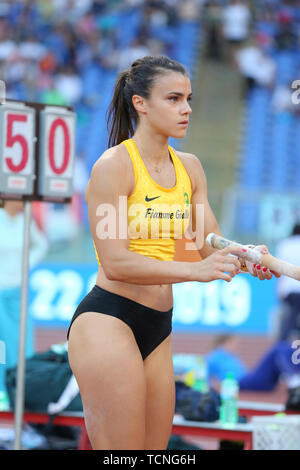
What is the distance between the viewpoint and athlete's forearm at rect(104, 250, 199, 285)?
8.88 feet

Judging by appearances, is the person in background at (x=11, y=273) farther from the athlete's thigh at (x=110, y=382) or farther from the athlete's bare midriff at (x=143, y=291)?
the athlete's thigh at (x=110, y=382)

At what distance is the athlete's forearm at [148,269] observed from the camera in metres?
2.71

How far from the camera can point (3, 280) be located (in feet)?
21.1

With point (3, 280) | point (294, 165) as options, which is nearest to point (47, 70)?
point (294, 165)

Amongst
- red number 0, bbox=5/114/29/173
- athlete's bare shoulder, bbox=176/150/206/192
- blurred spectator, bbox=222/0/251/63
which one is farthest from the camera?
blurred spectator, bbox=222/0/251/63

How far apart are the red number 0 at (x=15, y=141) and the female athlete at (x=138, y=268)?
164 centimetres

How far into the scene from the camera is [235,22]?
17375 millimetres

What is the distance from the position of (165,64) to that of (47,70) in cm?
1439

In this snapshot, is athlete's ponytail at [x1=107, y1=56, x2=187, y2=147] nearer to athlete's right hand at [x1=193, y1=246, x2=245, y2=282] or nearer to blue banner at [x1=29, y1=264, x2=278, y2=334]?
athlete's right hand at [x1=193, y1=246, x2=245, y2=282]

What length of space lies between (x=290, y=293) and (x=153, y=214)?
5.25 meters

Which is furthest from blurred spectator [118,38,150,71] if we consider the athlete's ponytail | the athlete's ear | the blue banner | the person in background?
the athlete's ear

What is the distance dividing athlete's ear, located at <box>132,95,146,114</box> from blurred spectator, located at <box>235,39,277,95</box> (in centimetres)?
1369

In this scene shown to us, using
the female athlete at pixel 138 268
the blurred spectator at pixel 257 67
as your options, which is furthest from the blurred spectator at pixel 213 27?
the female athlete at pixel 138 268

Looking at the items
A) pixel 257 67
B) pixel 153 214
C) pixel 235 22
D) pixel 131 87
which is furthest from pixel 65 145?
pixel 235 22
